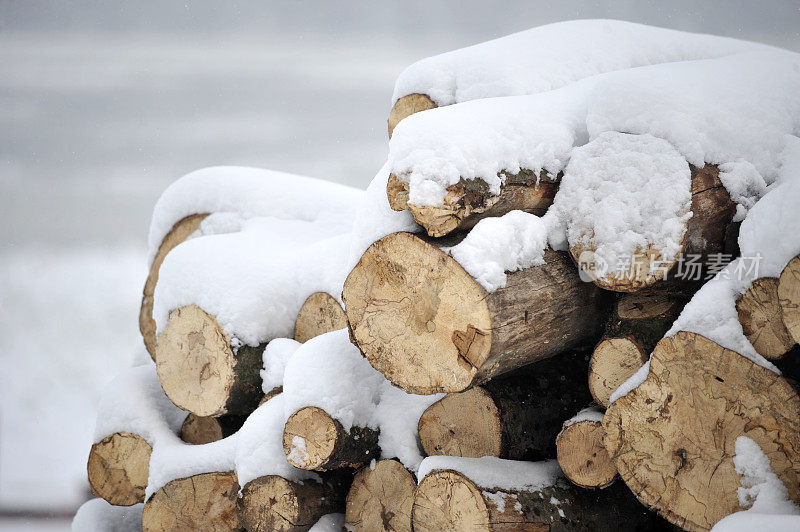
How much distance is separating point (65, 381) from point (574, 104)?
4.15 metres

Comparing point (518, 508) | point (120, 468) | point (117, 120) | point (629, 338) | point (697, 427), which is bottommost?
point (120, 468)

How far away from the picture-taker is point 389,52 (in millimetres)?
4562

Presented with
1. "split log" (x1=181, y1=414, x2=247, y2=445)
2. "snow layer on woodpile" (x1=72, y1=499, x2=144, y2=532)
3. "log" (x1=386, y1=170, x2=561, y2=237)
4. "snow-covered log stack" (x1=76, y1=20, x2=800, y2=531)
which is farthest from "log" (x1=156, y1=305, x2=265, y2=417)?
"log" (x1=386, y1=170, x2=561, y2=237)

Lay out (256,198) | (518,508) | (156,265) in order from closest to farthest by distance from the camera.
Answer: (518,508) < (256,198) < (156,265)

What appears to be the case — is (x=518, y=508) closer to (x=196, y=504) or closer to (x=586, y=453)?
(x=586, y=453)

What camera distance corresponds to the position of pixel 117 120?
4.54 metres

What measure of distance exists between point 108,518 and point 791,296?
2929 millimetres

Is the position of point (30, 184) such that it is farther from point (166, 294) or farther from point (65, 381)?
point (166, 294)

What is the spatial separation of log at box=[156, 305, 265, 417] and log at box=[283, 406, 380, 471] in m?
0.45

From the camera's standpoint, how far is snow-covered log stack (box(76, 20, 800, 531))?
1.51 m

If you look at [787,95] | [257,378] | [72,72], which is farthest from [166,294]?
[72,72]

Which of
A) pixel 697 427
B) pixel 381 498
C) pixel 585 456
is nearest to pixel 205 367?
pixel 381 498

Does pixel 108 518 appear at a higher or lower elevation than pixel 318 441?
lower

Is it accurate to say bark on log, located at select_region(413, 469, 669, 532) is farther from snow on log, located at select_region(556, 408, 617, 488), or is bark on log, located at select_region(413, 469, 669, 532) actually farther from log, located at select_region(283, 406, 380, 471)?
log, located at select_region(283, 406, 380, 471)
